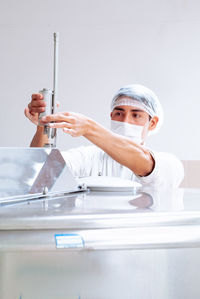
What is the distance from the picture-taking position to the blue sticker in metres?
0.41

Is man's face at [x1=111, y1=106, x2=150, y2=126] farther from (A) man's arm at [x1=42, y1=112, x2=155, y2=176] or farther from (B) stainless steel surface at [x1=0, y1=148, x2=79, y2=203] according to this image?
(B) stainless steel surface at [x1=0, y1=148, x2=79, y2=203]

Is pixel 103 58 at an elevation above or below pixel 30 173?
above

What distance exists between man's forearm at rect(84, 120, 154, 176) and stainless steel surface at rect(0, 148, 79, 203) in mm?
168

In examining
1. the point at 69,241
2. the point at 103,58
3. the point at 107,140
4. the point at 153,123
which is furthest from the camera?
the point at 103,58

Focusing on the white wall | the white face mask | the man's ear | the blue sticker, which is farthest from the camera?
the white wall

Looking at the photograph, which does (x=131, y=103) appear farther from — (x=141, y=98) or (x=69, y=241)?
(x=69, y=241)

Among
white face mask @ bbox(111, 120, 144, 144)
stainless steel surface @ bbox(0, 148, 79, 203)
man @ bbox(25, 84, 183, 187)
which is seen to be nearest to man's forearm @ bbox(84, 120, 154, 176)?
man @ bbox(25, 84, 183, 187)

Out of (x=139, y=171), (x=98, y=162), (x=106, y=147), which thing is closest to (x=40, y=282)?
(x=106, y=147)

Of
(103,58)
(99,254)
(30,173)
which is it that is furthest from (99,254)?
(103,58)

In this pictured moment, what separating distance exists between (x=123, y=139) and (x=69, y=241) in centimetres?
60

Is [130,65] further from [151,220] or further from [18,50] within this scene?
[151,220]

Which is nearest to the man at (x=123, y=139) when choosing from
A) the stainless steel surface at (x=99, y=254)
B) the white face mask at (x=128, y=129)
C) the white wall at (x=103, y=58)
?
the white face mask at (x=128, y=129)

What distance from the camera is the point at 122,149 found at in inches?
39.5

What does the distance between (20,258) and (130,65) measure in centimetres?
218
